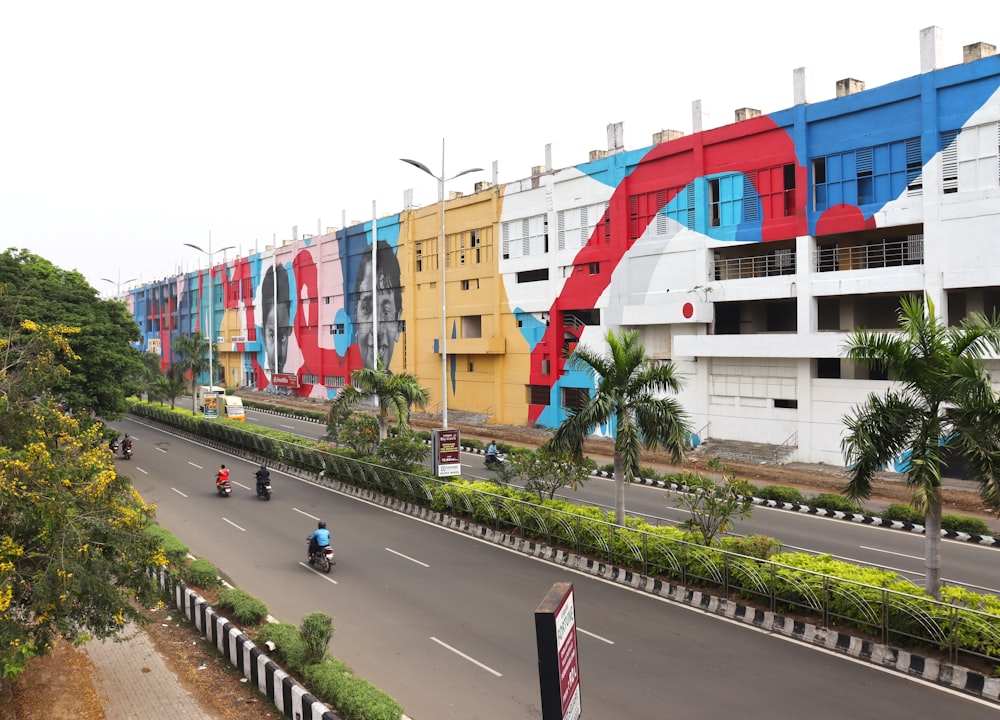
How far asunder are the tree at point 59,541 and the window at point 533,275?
35.2 metres

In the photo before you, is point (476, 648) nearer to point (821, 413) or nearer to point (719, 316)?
point (821, 413)

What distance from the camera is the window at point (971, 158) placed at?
84.3 feet

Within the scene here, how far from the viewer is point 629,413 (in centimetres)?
1742

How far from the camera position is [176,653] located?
12.9 metres

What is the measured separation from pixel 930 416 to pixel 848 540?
9.20 metres

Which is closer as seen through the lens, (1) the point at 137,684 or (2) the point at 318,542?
(1) the point at 137,684

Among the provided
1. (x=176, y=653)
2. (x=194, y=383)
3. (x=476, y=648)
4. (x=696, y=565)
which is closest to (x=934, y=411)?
(x=696, y=565)

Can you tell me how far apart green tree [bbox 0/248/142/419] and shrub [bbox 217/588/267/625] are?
1844 cm

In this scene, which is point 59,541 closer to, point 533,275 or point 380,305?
point 533,275

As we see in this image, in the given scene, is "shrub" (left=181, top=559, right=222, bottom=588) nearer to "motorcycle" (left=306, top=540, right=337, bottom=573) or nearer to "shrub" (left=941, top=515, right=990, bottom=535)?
"motorcycle" (left=306, top=540, right=337, bottom=573)

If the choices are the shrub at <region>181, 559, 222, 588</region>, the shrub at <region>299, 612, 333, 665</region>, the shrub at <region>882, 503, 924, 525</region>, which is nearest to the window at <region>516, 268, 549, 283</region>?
the shrub at <region>882, 503, 924, 525</region>

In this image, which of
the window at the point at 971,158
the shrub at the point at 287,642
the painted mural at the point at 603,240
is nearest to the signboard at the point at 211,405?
the painted mural at the point at 603,240

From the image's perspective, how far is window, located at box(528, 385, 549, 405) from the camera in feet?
146

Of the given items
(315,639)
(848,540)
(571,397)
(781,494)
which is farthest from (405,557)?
(571,397)
